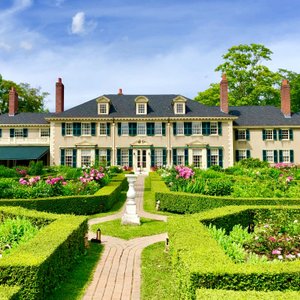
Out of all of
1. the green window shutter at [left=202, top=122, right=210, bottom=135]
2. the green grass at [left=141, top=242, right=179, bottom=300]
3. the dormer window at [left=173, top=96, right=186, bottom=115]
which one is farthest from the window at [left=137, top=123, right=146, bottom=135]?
the green grass at [left=141, top=242, right=179, bottom=300]

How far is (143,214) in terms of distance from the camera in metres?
14.0

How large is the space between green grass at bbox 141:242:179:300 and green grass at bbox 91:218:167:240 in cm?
138

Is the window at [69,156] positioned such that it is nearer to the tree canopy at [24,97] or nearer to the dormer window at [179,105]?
the dormer window at [179,105]

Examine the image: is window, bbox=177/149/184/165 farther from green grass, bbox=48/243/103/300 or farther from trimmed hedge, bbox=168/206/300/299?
trimmed hedge, bbox=168/206/300/299

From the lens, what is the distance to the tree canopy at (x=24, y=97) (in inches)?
2124

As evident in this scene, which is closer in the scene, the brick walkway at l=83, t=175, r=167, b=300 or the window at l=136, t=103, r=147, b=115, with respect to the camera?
the brick walkway at l=83, t=175, r=167, b=300

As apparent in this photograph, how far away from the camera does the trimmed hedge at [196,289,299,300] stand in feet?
13.1

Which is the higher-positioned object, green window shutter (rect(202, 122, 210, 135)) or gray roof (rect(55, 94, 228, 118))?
gray roof (rect(55, 94, 228, 118))

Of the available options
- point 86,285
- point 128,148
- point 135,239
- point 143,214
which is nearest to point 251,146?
point 128,148

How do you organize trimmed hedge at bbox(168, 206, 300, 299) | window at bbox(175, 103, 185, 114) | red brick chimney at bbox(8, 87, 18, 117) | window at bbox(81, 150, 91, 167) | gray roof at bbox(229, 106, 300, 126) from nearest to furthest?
1. trimmed hedge at bbox(168, 206, 300, 299)
2. window at bbox(81, 150, 91, 167)
3. window at bbox(175, 103, 185, 114)
4. gray roof at bbox(229, 106, 300, 126)
5. red brick chimney at bbox(8, 87, 18, 117)

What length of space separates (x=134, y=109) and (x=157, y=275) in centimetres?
2951

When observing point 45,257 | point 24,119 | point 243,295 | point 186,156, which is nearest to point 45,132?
point 24,119

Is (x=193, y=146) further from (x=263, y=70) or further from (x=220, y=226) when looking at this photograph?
(x=220, y=226)

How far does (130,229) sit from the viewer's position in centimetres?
1112
